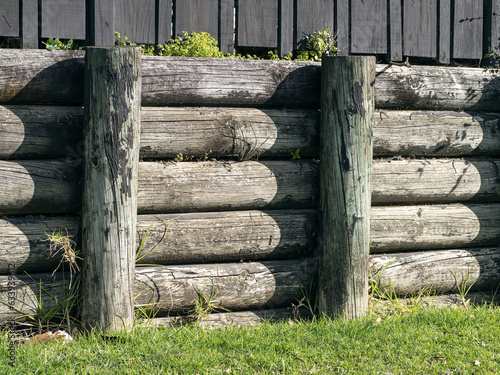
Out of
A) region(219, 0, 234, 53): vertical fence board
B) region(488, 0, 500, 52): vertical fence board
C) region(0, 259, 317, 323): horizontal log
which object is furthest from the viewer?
region(488, 0, 500, 52): vertical fence board

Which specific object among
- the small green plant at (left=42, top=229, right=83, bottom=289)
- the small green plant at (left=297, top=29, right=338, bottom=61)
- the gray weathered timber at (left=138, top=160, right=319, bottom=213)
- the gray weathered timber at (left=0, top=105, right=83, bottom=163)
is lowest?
the small green plant at (left=42, top=229, right=83, bottom=289)

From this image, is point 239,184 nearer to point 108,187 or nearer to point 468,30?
point 108,187

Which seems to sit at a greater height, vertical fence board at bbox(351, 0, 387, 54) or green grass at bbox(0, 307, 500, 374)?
vertical fence board at bbox(351, 0, 387, 54)

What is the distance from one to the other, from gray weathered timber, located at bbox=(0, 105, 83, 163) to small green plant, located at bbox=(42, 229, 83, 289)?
59 centimetres

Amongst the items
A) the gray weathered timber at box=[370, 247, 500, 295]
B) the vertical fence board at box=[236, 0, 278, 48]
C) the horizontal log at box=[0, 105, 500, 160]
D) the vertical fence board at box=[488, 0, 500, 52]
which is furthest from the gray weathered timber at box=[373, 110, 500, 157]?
the vertical fence board at box=[236, 0, 278, 48]

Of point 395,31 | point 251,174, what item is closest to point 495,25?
point 395,31

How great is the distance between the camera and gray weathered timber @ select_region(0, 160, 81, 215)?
3.80m

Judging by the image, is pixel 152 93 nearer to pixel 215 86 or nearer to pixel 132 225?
pixel 215 86

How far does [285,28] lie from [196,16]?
2.58 feet

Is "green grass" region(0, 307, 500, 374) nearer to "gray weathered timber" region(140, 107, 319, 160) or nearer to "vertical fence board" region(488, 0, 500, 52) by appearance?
"gray weathered timber" region(140, 107, 319, 160)

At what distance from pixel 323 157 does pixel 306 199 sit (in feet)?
1.29

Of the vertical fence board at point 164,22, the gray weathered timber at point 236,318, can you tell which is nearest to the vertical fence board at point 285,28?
the vertical fence board at point 164,22

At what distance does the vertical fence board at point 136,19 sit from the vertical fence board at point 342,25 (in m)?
1.64

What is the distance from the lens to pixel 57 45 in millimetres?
4207
